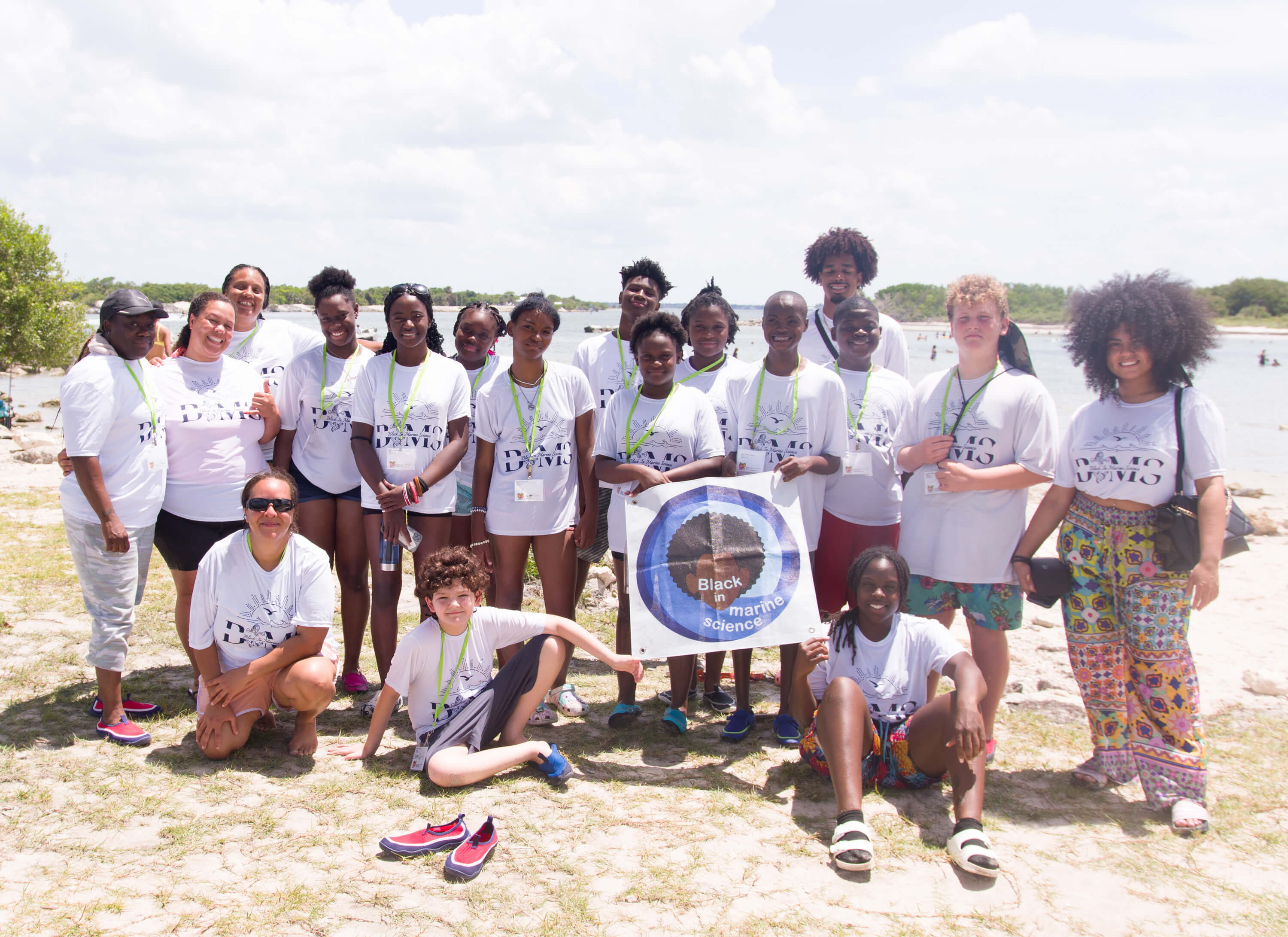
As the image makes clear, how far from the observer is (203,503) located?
187 inches

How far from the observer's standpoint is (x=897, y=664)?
4.17 metres

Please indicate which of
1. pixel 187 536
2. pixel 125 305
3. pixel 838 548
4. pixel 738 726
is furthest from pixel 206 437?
pixel 838 548

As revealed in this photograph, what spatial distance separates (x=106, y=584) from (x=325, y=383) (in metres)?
1.58

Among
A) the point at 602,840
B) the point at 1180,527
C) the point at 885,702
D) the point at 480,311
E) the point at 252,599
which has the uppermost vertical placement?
the point at 480,311

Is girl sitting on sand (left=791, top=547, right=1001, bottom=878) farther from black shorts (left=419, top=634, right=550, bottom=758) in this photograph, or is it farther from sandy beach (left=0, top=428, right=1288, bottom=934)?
black shorts (left=419, top=634, right=550, bottom=758)

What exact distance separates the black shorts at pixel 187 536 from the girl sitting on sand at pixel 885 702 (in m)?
3.30

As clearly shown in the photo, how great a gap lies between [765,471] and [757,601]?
2.39 ft

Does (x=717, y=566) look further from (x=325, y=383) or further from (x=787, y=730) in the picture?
(x=325, y=383)

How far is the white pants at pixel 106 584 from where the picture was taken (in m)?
4.45

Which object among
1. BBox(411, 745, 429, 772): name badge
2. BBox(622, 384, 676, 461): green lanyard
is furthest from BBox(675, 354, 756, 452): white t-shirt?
BBox(411, 745, 429, 772): name badge

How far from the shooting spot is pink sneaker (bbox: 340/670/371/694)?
537 centimetres

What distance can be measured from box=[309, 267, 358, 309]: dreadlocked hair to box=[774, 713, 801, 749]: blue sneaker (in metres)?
3.61

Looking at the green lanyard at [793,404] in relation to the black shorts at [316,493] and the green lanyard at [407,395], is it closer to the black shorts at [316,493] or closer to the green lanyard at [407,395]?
the green lanyard at [407,395]

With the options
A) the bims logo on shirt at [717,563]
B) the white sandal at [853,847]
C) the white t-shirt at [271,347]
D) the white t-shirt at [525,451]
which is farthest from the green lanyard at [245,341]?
the white sandal at [853,847]
